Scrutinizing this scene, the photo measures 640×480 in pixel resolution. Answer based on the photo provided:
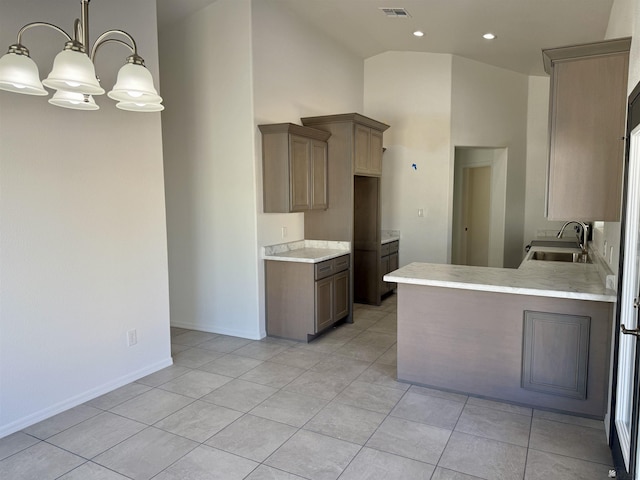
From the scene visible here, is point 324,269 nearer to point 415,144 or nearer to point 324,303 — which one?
point 324,303

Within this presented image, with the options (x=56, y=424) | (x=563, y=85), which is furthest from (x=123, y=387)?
(x=563, y=85)

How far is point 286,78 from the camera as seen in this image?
16.1 ft

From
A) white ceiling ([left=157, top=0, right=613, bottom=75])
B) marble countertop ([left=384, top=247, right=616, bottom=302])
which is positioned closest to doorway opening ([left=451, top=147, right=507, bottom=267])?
white ceiling ([left=157, top=0, right=613, bottom=75])

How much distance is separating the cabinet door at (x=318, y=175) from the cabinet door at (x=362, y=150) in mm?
362

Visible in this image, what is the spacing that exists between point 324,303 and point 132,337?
6.25 feet

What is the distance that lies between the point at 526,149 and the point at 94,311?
684 centimetres

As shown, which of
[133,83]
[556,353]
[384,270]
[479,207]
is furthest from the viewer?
[479,207]

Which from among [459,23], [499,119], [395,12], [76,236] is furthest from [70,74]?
[499,119]

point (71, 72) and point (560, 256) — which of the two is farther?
point (560, 256)

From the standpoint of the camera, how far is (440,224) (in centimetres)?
654

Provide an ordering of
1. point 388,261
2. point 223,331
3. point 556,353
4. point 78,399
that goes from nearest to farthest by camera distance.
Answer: point 556,353, point 78,399, point 223,331, point 388,261

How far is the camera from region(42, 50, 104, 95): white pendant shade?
196 centimetres

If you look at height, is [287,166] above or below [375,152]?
below

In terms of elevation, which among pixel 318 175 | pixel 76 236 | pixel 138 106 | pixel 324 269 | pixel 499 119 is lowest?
pixel 324 269
